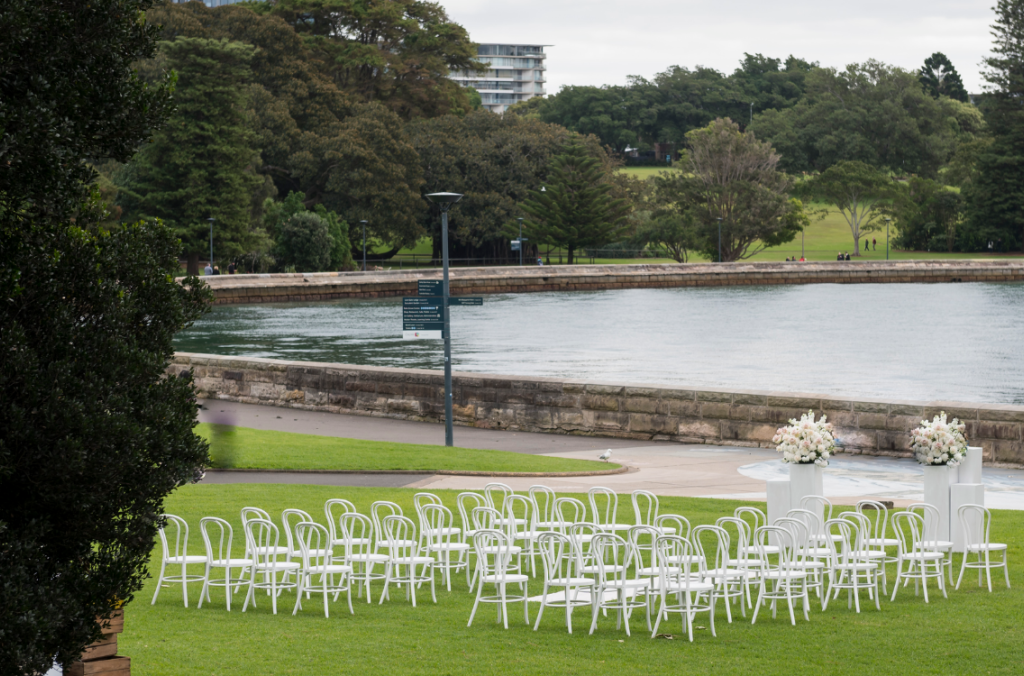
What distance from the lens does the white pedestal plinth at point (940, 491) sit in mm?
11109

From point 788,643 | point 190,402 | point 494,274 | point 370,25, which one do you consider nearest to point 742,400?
point 788,643

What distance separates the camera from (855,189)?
11719 cm

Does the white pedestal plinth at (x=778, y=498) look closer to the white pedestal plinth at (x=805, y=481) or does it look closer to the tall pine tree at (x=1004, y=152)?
the white pedestal plinth at (x=805, y=481)

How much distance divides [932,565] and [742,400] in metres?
8.73

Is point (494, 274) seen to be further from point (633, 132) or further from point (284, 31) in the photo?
point (633, 132)

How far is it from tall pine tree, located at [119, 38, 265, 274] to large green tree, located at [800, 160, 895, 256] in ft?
201

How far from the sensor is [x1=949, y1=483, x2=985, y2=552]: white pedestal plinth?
1086 centimetres

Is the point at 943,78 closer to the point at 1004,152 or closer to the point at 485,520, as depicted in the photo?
the point at 1004,152

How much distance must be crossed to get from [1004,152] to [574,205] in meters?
41.2

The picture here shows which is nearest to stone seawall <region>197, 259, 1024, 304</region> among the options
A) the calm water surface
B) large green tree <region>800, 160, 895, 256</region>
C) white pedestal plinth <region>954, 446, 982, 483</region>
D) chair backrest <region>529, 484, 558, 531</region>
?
the calm water surface

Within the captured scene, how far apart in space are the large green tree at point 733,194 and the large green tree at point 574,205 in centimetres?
756

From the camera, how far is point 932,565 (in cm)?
1053

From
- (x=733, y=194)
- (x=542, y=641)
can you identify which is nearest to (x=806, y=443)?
(x=542, y=641)

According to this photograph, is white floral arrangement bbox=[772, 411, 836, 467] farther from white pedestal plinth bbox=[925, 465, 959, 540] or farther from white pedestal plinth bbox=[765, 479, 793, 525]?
white pedestal plinth bbox=[925, 465, 959, 540]
